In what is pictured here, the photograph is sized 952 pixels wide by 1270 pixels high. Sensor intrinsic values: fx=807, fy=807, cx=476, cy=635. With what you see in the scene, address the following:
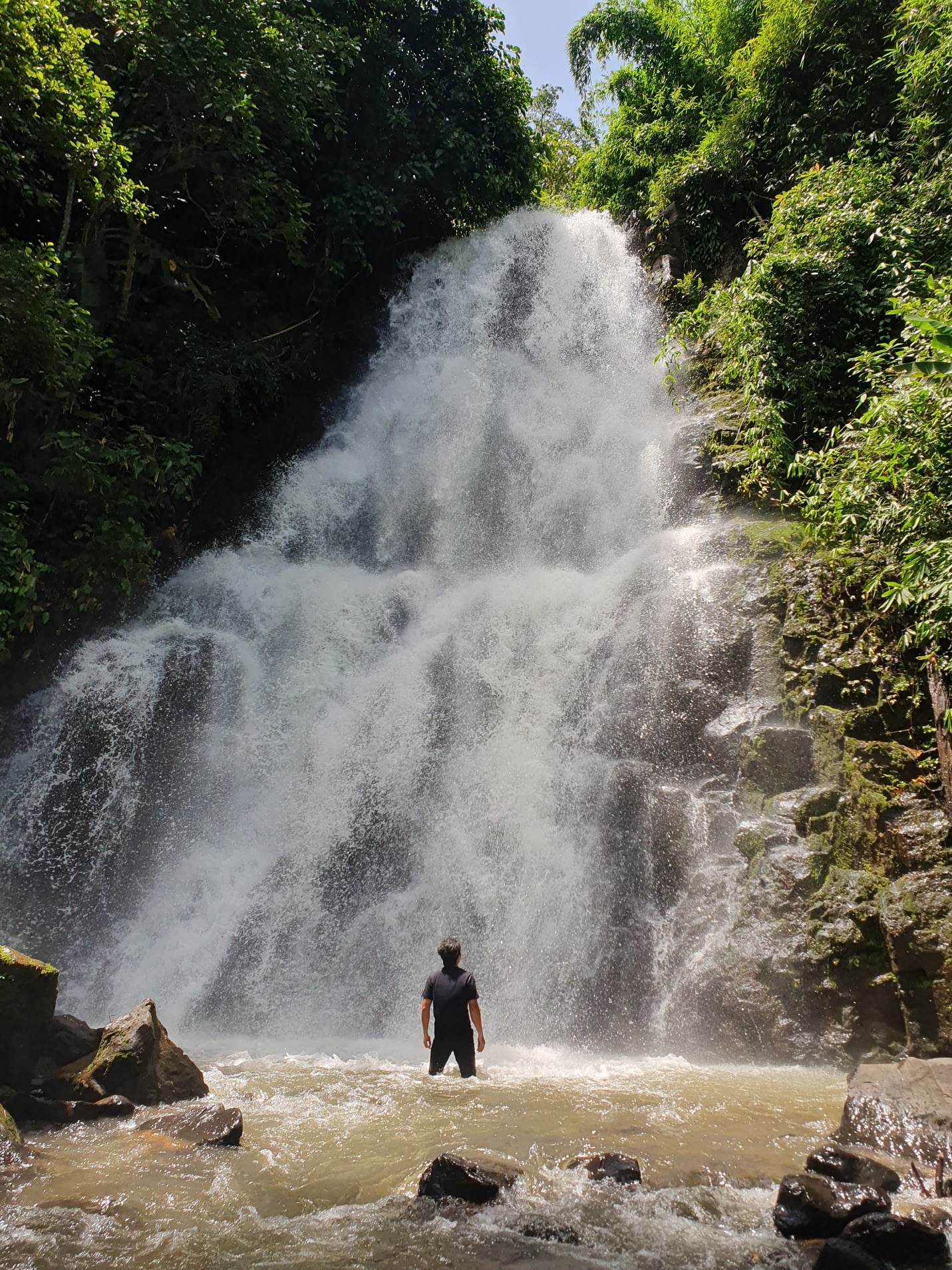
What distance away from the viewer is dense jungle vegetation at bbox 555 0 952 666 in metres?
7.45

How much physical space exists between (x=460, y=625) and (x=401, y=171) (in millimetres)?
10988

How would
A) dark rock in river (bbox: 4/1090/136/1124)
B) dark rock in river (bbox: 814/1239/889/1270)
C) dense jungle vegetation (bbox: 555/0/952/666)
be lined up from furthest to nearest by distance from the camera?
dense jungle vegetation (bbox: 555/0/952/666) → dark rock in river (bbox: 4/1090/136/1124) → dark rock in river (bbox: 814/1239/889/1270)

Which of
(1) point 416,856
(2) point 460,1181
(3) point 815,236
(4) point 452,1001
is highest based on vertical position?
(3) point 815,236

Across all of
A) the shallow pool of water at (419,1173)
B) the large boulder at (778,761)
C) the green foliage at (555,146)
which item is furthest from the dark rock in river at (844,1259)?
the green foliage at (555,146)

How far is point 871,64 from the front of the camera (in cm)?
1377

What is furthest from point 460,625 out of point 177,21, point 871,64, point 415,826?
point 871,64

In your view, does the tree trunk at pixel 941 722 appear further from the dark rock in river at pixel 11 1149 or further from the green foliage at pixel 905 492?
the dark rock in river at pixel 11 1149

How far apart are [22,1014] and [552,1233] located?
3798mm

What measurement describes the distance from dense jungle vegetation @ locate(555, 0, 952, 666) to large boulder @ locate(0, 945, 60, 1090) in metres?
6.18

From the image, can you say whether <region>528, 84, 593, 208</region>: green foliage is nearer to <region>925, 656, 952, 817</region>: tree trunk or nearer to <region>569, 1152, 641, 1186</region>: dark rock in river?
<region>925, 656, 952, 817</region>: tree trunk

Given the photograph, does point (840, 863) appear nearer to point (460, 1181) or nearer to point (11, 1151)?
point (460, 1181)

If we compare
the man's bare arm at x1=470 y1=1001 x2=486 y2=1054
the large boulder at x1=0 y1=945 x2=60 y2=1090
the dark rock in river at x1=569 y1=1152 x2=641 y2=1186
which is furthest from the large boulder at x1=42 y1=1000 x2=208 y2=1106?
the dark rock in river at x1=569 y1=1152 x2=641 y2=1186

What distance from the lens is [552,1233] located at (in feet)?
11.4

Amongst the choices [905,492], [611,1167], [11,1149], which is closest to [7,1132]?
[11,1149]
